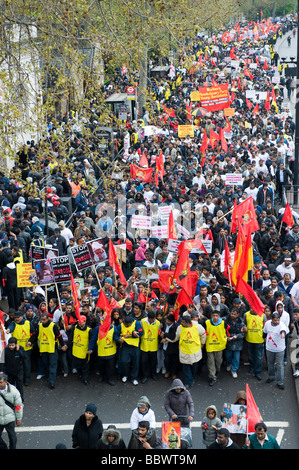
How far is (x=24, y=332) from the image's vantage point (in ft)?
39.6

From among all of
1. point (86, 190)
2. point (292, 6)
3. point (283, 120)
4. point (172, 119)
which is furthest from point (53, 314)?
point (292, 6)

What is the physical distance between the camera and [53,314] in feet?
41.4

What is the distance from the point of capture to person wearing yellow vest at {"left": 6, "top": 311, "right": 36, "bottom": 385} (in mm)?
12031

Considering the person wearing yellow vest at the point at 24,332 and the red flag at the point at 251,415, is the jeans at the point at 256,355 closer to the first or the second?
the red flag at the point at 251,415

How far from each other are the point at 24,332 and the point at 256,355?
362 cm

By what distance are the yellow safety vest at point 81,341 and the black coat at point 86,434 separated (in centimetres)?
289

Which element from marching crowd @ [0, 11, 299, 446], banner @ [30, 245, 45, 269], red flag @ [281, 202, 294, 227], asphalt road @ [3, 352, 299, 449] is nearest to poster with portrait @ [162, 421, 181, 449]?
asphalt road @ [3, 352, 299, 449]

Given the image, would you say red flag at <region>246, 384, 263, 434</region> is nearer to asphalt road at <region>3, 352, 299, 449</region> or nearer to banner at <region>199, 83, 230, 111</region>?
asphalt road at <region>3, 352, 299, 449</region>

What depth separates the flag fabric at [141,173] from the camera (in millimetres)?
20516

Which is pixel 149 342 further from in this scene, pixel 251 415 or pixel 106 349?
pixel 251 415

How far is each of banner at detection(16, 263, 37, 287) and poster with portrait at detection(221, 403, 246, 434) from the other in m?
5.08

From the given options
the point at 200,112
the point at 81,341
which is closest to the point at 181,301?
the point at 81,341

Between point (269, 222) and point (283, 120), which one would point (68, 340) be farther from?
point (283, 120)
